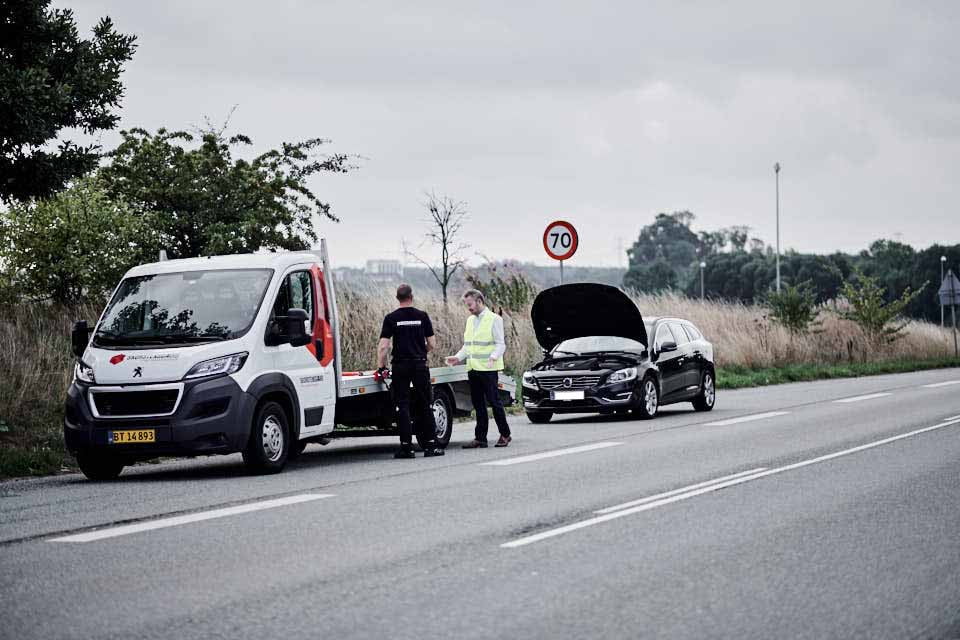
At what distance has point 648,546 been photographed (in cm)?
809

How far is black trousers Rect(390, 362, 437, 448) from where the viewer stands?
1417 centimetres

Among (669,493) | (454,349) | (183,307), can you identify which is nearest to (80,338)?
(183,307)

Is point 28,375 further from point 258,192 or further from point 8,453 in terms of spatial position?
point 258,192

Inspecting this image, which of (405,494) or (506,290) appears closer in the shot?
(405,494)

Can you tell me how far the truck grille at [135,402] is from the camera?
40.2 feet

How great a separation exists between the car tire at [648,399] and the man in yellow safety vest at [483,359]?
487 cm

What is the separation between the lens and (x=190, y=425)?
12125mm

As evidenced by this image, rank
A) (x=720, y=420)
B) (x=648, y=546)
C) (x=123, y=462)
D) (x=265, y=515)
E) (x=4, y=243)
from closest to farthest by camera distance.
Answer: (x=648, y=546) → (x=265, y=515) → (x=123, y=462) → (x=720, y=420) → (x=4, y=243)

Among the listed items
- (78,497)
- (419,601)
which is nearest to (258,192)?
(78,497)

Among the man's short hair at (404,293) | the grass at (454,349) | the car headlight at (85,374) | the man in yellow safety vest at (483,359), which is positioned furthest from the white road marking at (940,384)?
the car headlight at (85,374)

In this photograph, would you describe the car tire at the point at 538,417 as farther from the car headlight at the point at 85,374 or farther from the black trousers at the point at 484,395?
the car headlight at the point at 85,374

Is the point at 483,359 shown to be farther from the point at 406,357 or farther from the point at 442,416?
the point at 406,357

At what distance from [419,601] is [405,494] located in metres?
4.39

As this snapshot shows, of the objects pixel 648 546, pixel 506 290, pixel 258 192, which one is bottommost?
pixel 648 546
